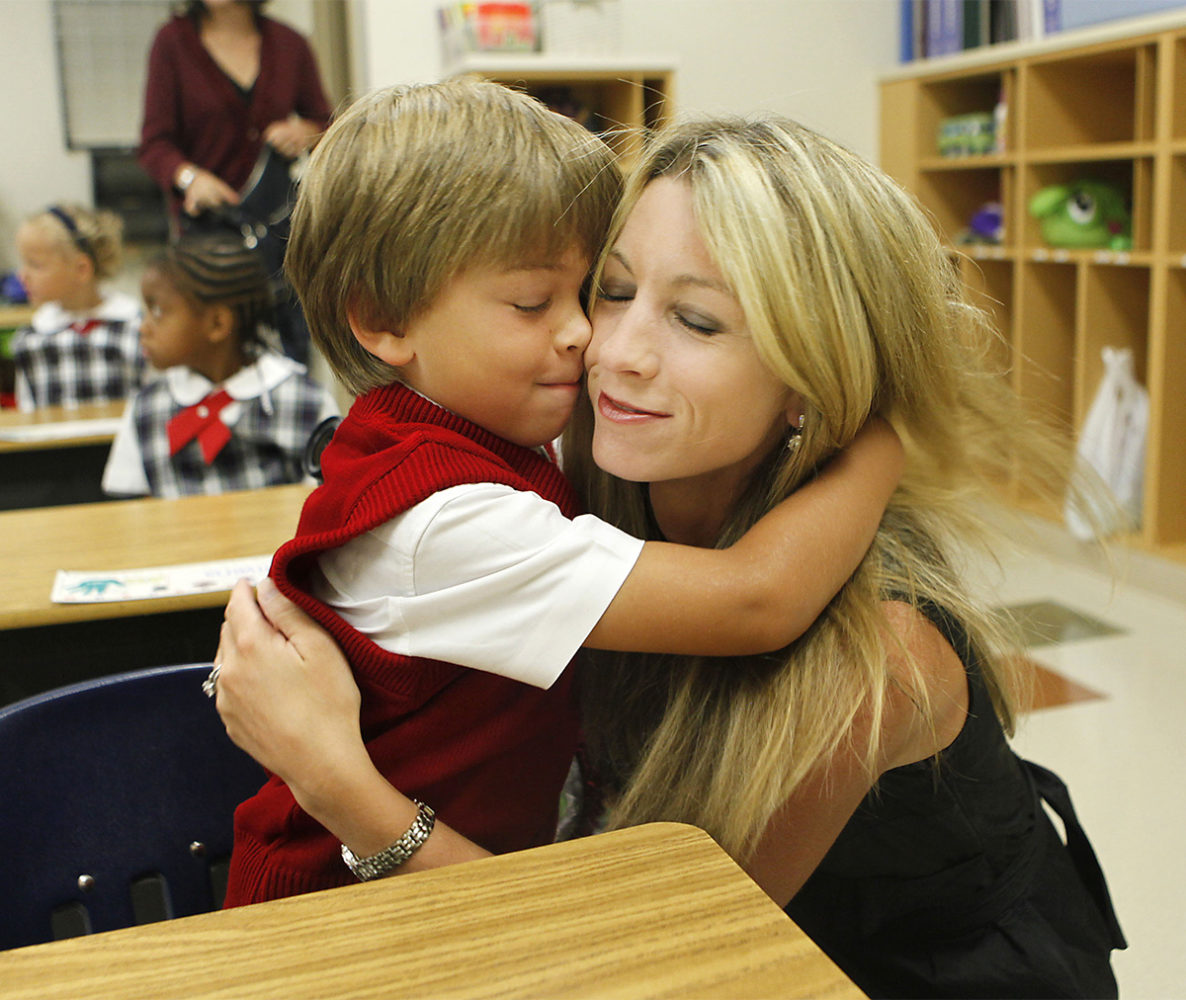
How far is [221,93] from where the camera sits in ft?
12.1

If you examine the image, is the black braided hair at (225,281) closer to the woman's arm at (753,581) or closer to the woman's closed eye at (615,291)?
the woman's closed eye at (615,291)

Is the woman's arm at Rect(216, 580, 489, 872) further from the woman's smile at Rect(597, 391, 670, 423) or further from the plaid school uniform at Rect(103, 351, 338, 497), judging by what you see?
the plaid school uniform at Rect(103, 351, 338, 497)

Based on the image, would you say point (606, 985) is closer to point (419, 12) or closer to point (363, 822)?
point (363, 822)

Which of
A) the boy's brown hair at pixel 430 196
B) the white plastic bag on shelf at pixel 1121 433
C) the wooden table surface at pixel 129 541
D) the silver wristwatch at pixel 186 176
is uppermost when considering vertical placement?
the silver wristwatch at pixel 186 176

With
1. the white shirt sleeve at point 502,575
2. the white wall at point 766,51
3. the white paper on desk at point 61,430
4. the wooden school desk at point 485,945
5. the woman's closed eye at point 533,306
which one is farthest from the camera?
the white wall at point 766,51

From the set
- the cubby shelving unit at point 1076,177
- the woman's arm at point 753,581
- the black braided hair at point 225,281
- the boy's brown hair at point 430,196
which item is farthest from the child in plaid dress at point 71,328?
the woman's arm at point 753,581

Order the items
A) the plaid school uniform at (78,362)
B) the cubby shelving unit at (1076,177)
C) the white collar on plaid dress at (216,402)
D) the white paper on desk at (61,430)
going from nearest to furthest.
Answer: the white collar on plaid dress at (216,402) → the white paper on desk at (61,430) → the cubby shelving unit at (1076,177) → the plaid school uniform at (78,362)

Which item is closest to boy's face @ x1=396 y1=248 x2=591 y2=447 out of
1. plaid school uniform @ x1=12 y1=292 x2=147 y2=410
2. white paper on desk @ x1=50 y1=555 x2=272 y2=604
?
white paper on desk @ x1=50 y1=555 x2=272 y2=604

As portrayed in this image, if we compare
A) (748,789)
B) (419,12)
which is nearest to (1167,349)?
(419,12)

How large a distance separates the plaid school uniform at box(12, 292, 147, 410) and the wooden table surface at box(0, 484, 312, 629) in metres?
2.16

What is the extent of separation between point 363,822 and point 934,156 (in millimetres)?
3941

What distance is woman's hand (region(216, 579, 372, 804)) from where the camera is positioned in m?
0.89

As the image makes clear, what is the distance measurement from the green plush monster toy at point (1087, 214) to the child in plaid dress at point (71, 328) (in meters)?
2.94

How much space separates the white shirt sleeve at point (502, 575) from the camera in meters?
0.86
